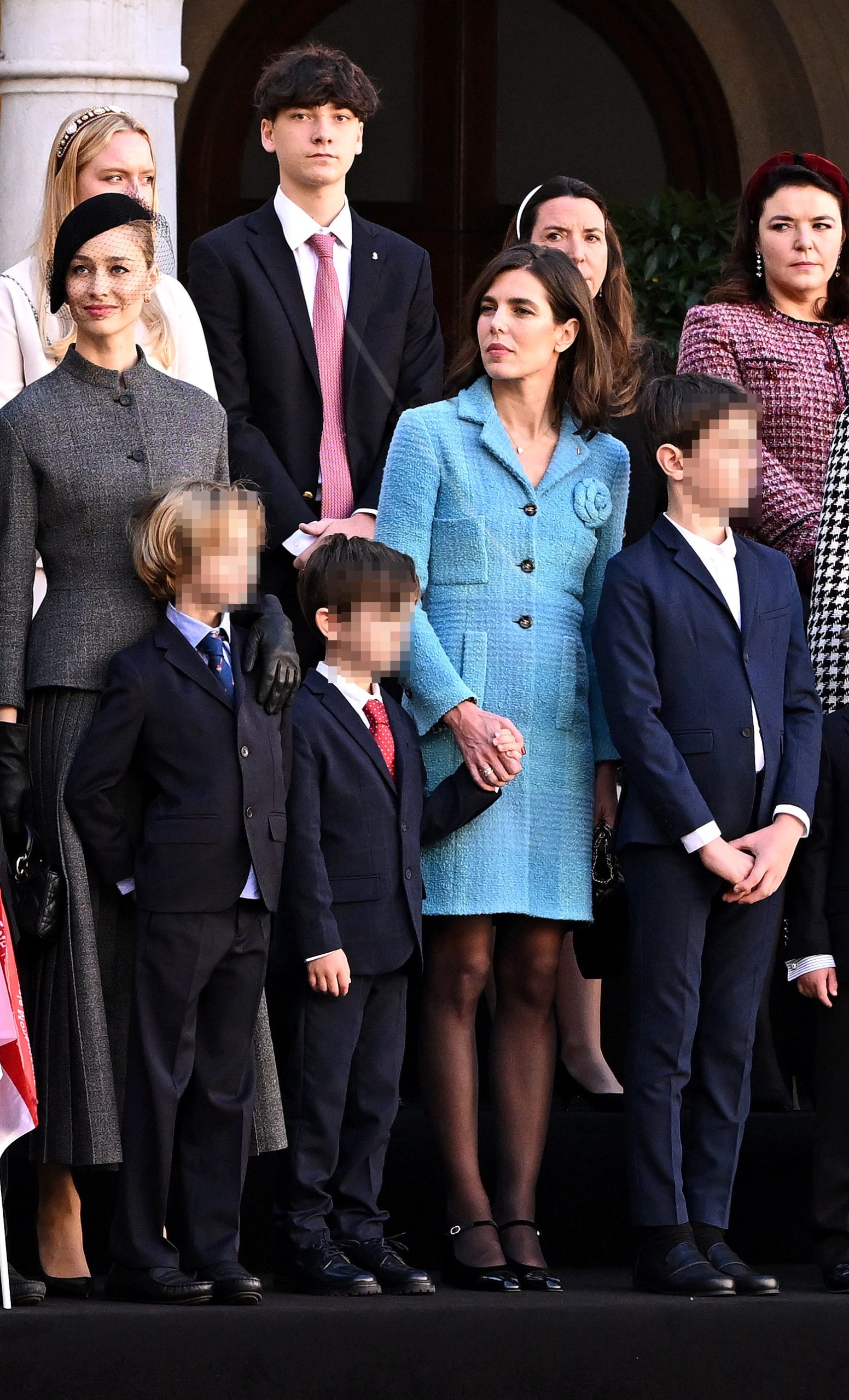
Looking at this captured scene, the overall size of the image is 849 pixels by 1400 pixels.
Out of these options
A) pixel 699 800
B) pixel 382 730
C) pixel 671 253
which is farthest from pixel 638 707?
pixel 671 253

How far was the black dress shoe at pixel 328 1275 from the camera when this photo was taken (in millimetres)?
4066

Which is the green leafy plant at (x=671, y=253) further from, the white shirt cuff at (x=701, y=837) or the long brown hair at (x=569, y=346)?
the white shirt cuff at (x=701, y=837)

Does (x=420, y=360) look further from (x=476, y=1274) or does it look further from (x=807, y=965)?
(x=476, y=1274)

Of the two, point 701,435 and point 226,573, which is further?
point 701,435

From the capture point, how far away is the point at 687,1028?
4.29m

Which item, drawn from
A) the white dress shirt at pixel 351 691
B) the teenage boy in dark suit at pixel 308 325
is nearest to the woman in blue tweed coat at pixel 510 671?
the white dress shirt at pixel 351 691

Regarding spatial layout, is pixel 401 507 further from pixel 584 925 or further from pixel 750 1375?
pixel 750 1375

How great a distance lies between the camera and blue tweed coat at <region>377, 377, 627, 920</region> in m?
4.41

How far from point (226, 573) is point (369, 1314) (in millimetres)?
1273

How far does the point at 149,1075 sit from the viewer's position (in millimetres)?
3963

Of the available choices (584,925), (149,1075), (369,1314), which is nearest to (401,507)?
(584,925)

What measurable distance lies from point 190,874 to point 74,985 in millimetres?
282

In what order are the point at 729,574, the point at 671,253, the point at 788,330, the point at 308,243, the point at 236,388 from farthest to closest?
the point at 671,253, the point at 788,330, the point at 308,243, the point at 236,388, the point at 729,574

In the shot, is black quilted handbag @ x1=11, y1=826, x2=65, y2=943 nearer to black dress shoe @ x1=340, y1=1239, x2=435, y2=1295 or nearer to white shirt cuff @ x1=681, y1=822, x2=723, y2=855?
black dress shoe @ x1=340, y1=1239, x2=435, y2=1295
